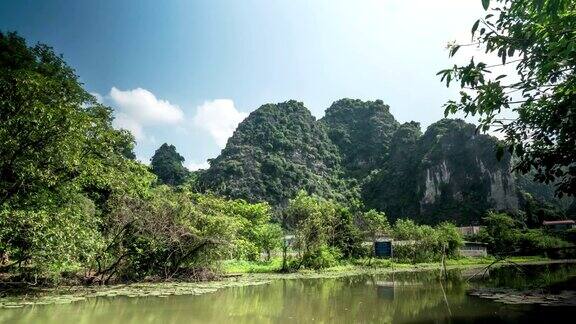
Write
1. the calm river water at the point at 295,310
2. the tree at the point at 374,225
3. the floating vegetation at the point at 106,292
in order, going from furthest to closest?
the tree at the point at 374,225 → the floating vegetation at the point at 106,292 → the calm river water at the point at 295,310

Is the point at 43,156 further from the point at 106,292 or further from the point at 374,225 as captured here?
the point at 374,225

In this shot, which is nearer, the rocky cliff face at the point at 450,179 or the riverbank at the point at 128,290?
the riverbank at the point at 128,290

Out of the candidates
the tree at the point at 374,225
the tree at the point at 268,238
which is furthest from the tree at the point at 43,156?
the tree at the point at 374,225

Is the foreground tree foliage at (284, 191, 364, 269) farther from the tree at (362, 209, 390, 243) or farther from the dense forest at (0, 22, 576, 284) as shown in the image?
the tree at (362, 209, 390, 243)

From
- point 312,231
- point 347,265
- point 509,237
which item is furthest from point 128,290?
point 509,237

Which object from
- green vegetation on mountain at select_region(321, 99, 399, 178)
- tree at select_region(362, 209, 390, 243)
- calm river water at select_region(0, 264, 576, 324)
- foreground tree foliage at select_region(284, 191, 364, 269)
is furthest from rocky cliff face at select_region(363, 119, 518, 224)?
calm river water at select_region(0, 264, 576, 324)

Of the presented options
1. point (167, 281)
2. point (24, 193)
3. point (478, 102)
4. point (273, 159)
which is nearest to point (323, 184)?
point (273, 159)

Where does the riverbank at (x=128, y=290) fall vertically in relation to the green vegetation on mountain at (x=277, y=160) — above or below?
below

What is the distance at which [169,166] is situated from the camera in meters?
81.9

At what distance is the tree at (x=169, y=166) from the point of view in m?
80.4

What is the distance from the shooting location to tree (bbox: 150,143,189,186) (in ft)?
264

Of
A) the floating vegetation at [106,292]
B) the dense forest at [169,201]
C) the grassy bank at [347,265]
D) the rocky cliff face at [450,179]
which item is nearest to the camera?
the dense forest at [169,201]

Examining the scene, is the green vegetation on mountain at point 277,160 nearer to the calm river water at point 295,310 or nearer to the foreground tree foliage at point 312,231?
the foreground tree foliage at point 312,231

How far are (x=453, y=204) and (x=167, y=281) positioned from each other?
68.5 meters
